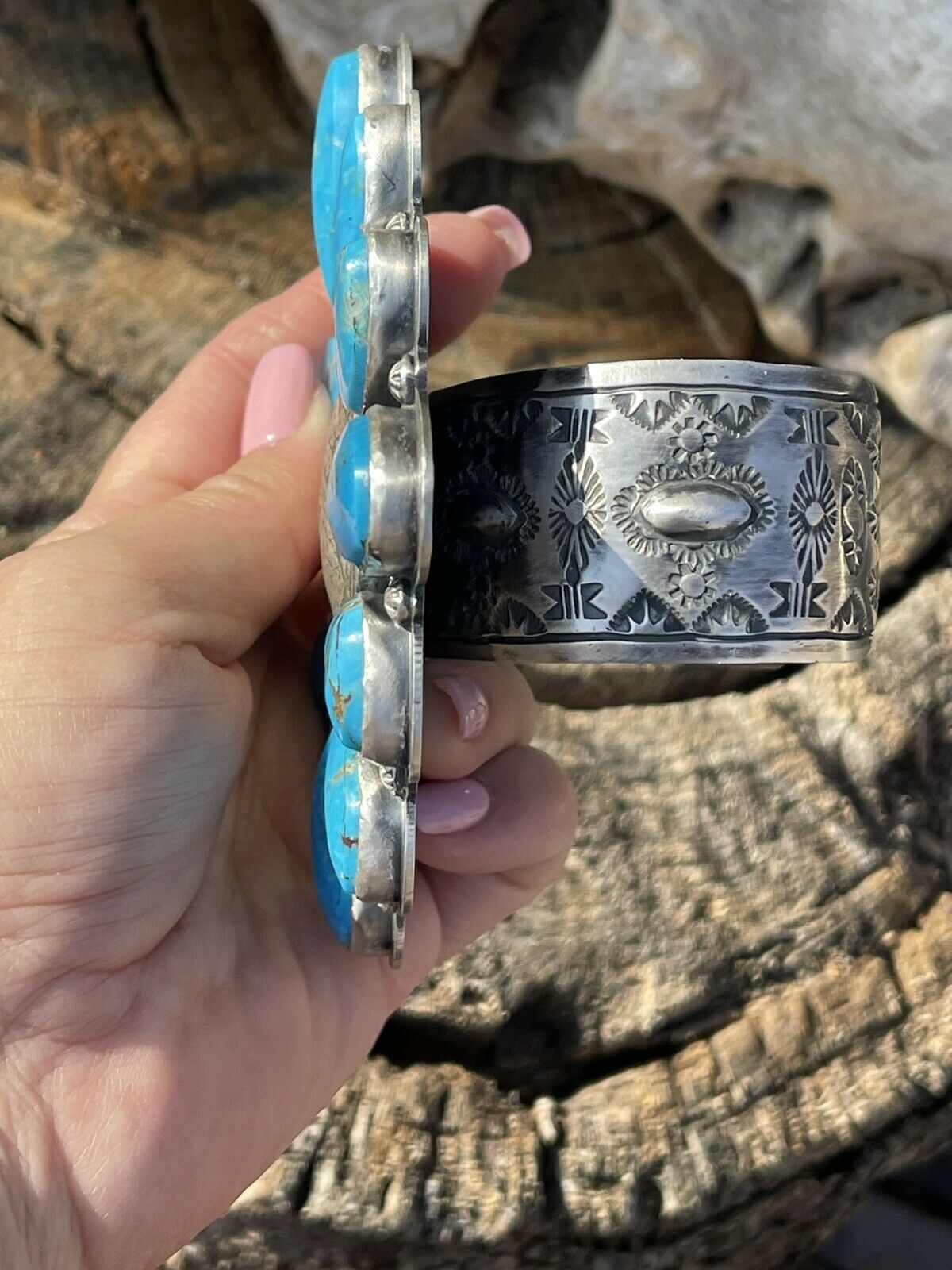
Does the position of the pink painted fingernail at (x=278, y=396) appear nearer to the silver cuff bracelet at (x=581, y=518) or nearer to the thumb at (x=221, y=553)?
the thumb at (x=221, y=553)

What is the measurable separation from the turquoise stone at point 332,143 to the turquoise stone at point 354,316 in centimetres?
7

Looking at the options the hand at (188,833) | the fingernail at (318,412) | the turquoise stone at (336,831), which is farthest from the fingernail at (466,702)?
the fingernail at (318,412)

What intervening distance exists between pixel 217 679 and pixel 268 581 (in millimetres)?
85

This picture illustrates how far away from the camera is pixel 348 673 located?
0.64 metres

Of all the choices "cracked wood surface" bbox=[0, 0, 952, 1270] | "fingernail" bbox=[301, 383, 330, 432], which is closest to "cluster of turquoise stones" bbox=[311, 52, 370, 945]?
"fingernail" bbox=[301, 383, 330, 432]

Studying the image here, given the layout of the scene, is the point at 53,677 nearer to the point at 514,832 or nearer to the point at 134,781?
the point at 134,781

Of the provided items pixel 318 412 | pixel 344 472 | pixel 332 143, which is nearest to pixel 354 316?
pixel 344 472

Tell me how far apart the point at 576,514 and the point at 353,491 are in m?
0.19

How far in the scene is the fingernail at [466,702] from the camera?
853 millimetres

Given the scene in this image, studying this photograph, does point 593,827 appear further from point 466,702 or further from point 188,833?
point 188,833

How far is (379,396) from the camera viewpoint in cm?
63

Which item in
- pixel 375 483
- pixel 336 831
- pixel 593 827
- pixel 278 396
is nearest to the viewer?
pixel 375 483

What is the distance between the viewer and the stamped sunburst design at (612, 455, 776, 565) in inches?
28.6

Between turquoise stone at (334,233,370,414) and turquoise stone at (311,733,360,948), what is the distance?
225mm
